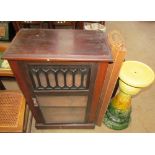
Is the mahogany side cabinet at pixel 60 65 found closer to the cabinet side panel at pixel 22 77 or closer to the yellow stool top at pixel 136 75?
the cabinet side panel at pixel 22 77

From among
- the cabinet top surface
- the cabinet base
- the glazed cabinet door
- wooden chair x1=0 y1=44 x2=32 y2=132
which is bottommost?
the cabinet base

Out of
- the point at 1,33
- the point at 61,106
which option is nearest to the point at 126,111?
the point at 61,106

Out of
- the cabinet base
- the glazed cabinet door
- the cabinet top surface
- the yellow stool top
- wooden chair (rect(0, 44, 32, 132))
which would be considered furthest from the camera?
the cabinet base

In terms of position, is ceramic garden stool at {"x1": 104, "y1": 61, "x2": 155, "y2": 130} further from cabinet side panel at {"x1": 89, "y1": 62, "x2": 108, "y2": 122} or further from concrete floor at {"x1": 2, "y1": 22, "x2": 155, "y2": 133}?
cabinet side panel at {"x1": 89, "y1": 62, "x2": 108, "y2": 122}

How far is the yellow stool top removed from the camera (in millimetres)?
1413

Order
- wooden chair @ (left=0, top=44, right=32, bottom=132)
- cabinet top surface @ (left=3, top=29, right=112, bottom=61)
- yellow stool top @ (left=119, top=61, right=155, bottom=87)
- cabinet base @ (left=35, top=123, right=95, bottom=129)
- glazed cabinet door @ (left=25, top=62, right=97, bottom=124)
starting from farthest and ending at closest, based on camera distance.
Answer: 1. cabinet base @ (left=35, top=123, right=95, bottom=129)
2. wooden chair @ (left=0, top=44, right=32, bottom=132)
3. yellow stool top @ (left=119, top=61, right=155, bottom=87)
4. glazed cabinet door @ (left=25, top=62, right=97, bottom=124)
5. cabinet top surface @ (left=3, top=29, right=112, bottom=61)

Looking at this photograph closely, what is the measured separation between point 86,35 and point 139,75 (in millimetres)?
566

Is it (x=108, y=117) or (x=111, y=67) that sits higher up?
(x=111, y=67)

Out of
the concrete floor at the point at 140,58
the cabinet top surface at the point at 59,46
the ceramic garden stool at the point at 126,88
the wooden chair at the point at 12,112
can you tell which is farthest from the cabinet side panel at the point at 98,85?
the wooden chair at the point at 12,112

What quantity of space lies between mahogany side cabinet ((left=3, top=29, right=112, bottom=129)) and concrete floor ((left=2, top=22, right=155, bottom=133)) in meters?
0.59

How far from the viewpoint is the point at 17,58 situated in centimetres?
105

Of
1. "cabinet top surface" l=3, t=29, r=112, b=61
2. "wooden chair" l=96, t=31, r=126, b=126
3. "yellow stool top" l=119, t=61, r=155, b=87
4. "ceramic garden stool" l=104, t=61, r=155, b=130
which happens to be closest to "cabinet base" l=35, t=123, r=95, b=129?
"ceramic garden stool" l=104, t=61, r=155, b=130

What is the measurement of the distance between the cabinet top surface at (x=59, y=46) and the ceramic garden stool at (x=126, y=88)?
0.42m

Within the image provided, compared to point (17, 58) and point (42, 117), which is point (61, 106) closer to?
point (42, 117)
